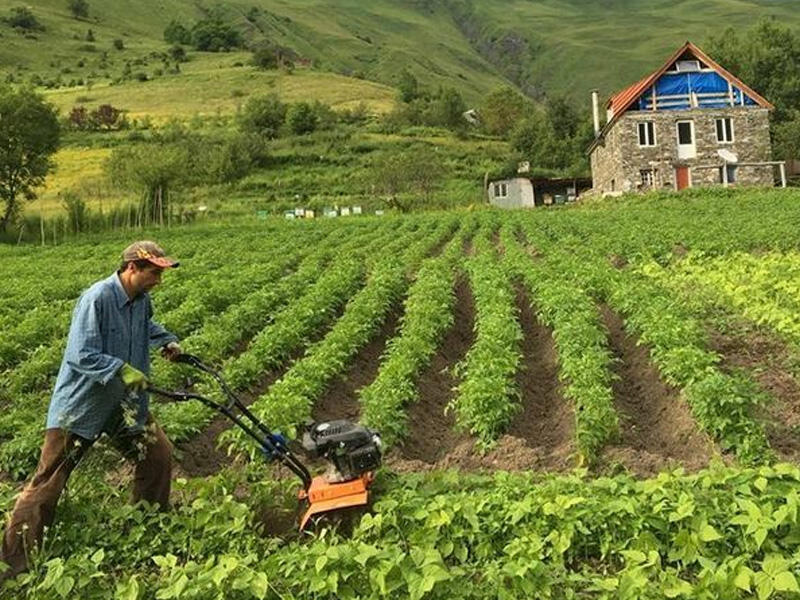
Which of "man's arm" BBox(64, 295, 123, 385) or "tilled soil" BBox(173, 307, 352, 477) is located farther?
"tilled soil" BBox(173, 307, 352, 477)

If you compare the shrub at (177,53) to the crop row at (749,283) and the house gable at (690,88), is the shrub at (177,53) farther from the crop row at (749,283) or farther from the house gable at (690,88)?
the crop row at (749,283)

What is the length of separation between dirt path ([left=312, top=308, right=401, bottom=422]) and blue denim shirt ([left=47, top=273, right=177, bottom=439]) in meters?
3.31

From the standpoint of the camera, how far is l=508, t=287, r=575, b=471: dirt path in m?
7.45

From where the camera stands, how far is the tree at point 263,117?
3085 inches

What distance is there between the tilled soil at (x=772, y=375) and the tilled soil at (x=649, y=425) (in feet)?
2.18

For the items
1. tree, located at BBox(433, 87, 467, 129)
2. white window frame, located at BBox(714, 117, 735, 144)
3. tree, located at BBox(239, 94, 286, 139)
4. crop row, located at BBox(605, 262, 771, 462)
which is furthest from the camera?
tree, located at BBox(433, 87, 467, 129)

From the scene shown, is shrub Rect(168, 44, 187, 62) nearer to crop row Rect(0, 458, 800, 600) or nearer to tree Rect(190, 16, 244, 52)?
tree Rect(190, 16, 244, 52)

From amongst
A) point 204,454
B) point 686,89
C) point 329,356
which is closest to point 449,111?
point 686,89

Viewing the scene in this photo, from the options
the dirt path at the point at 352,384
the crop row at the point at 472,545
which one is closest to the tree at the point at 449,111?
the dirt path at the point at 352,384

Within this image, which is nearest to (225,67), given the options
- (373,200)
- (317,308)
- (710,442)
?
(373,200)

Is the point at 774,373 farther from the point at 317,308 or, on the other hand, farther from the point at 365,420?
the point at 317,308

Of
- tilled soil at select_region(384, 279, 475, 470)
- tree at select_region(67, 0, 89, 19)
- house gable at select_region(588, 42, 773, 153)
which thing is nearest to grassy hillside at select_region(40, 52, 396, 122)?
house gable at select_region(588, 42, 773, 153)

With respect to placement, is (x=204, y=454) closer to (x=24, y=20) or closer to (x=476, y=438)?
(x=476, y=438)

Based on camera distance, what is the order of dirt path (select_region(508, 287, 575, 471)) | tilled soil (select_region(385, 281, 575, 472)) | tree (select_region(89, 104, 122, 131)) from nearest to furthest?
tilled soil (select_region(385, 281, 575, 472)) < dirt path (select_region(508, 287, 575, 471)) < tree (select_region(89, 104, 122, 131))
